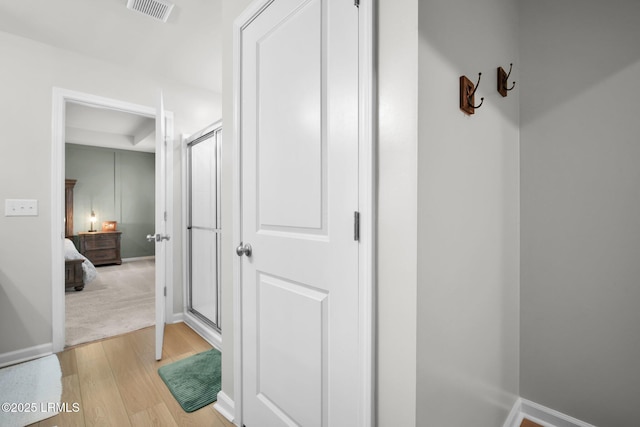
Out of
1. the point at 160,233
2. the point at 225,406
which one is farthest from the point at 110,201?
the point at 225,406

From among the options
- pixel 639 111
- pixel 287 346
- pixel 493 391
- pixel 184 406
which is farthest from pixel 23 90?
pixel 639 111

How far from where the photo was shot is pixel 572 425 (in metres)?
1.50

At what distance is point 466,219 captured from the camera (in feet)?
3.60

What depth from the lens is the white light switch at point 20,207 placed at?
2285mm

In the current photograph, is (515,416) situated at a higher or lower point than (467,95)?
lower

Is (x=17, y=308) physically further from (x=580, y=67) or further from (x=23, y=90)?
A: (x=580, y=67)

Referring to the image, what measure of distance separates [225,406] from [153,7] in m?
2.63

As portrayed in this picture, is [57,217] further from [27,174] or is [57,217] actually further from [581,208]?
[581,208]

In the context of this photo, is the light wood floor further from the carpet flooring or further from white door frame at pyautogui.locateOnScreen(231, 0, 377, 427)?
white door frame at pyautogui.locateOnScreen(231, 0, 377, 427)

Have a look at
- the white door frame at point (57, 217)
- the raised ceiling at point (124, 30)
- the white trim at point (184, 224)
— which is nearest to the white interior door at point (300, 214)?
the raised ceiling at point (124, 30)

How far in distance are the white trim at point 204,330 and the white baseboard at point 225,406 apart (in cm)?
78

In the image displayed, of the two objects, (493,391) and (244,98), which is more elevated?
(244,98)

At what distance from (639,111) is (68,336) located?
4237 mm

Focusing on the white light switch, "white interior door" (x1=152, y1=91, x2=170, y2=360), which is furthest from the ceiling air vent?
the white light switch
